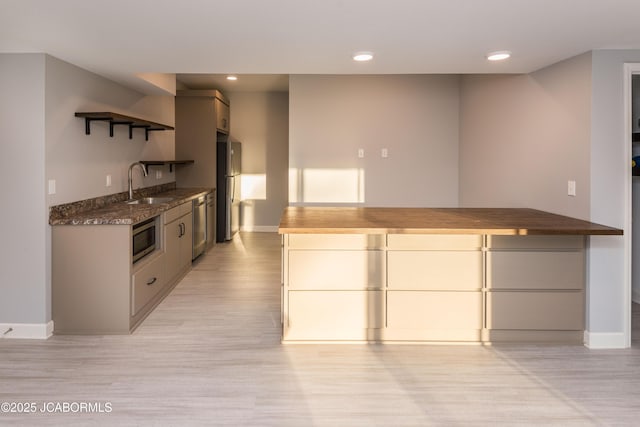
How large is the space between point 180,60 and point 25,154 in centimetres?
129

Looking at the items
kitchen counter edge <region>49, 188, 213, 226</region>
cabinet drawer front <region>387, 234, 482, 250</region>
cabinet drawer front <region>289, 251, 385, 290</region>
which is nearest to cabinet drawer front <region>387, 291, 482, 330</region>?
cabinet drawer front <region>289, 251, 385, 290</region>

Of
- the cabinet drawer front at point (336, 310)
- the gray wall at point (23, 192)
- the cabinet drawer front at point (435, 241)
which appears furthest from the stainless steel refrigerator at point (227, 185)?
the cabinet drawer front at point (435, 241)

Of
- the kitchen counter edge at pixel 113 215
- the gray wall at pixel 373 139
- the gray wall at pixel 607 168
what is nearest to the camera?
the gray wall at pixel 607 168

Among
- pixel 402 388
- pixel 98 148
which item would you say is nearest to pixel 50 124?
pixel 98 148

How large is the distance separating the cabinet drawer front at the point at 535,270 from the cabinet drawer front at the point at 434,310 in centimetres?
20

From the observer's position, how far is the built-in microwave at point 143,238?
3.74 meters

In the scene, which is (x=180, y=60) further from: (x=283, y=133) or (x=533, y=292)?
(x=283, y=133)

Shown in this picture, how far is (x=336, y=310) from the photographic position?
131 inches

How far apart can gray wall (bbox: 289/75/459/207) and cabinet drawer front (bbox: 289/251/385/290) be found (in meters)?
2.40

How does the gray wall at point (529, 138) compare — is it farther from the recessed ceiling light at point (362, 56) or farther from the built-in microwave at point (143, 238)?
the built-in microwave at point (143, 238)

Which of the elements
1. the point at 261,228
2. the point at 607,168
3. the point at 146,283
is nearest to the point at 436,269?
the point at 607,168

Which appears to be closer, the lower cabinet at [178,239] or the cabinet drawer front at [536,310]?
the cabinet drawer front at [536,310]

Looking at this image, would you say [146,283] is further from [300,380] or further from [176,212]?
[300,380]

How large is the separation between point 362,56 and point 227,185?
4.44 meters
